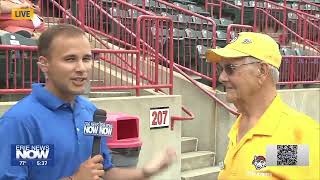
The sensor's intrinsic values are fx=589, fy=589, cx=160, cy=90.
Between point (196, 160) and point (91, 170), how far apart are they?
611 centimetres

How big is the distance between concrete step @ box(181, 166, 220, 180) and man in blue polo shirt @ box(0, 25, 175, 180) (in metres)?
5.25

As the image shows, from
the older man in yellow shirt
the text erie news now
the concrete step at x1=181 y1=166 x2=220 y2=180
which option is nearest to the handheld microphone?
the text erie news now

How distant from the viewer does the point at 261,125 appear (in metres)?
2.70

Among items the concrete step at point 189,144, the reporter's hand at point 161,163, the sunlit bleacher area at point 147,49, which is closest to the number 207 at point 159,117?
the sunlit bleacher area at point 147,49

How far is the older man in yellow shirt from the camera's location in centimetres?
254

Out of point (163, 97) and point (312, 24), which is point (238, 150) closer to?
point (163, 97)

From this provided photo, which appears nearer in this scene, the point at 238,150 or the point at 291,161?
the point at 291,161

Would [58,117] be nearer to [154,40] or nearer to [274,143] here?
[274,143]

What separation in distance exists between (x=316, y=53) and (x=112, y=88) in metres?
8.17

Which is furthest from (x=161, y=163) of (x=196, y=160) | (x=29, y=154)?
(x=196, y=160)

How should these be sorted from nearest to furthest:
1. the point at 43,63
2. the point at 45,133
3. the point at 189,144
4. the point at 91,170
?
the point at 91,170 → the point at 45,133 → the point at 43,63 → the point at 189,144

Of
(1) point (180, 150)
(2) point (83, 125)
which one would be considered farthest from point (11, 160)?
(1) point (180, 150)

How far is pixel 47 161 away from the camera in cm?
260

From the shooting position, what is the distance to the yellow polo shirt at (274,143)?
253 cm
